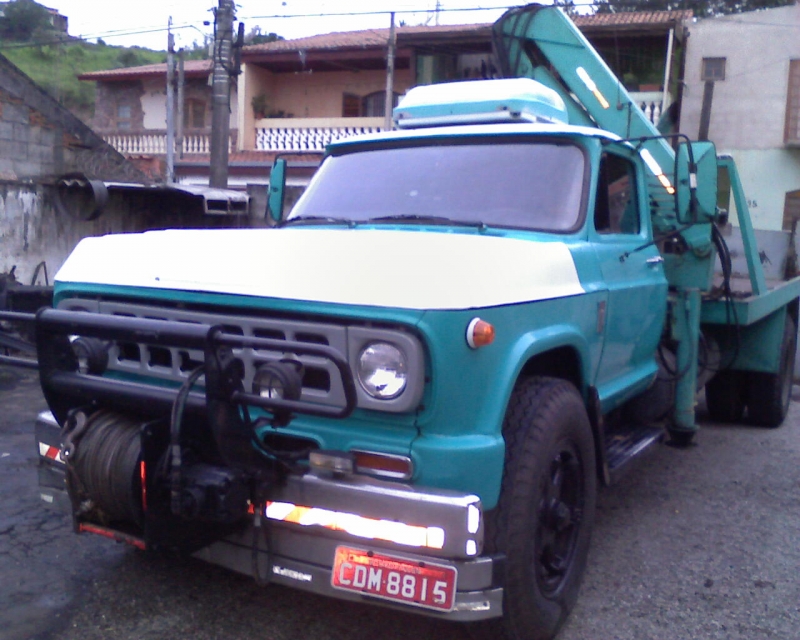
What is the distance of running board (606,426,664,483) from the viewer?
164 inches

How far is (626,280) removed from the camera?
14.1 feet

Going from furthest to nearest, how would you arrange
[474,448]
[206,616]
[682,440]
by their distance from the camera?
[682,440] < [206,616] < [474,448]

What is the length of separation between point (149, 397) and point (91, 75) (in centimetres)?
2748

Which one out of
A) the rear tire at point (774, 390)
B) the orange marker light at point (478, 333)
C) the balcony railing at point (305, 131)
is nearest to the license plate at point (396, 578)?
the orange marker light at point (478, 333)

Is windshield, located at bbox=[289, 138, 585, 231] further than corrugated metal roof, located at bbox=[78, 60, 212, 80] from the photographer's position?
No

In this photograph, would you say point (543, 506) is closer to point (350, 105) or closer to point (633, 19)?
point (633, 19)

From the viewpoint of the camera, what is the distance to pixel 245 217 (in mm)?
13273

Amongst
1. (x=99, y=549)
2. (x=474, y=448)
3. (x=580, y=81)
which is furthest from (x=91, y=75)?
(x=474, y=448)

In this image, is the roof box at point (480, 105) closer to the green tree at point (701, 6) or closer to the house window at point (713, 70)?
the house window at point (713, 70)

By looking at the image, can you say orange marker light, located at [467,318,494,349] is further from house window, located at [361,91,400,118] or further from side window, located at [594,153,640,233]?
house window, located at [361,91,400,118]

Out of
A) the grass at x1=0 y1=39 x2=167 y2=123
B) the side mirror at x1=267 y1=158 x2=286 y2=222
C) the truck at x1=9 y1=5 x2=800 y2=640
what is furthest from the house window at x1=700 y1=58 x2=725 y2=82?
the grass at x1=0 y1=39 x2=167 y2=123

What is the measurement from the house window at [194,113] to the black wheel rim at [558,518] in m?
Result: 24.9

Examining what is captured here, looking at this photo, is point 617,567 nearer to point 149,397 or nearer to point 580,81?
point 149,397

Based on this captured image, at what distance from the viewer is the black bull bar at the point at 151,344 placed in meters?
2.60
